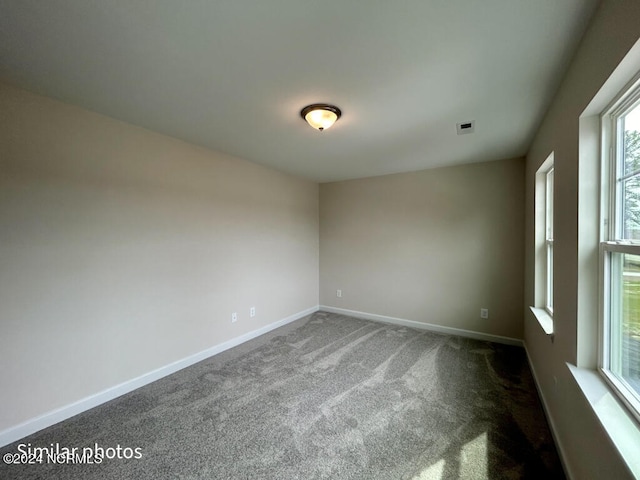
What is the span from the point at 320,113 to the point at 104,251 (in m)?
2.18

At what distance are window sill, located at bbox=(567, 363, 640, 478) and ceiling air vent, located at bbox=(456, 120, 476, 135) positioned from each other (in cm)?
198

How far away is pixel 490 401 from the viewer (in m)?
2.22

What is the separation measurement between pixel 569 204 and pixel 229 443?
8.76 ft

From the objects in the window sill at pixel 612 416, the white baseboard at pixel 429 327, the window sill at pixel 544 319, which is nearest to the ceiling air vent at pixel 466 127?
the window sill at pixel 544 319

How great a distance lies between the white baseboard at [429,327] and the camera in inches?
136

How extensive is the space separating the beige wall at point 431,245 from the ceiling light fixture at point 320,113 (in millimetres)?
2350

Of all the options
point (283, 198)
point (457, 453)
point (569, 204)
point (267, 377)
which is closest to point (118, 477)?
point (267, 377)

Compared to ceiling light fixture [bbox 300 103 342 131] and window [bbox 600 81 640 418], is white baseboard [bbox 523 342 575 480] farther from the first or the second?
ceiling light fixture [bbox 300 103 342 131]

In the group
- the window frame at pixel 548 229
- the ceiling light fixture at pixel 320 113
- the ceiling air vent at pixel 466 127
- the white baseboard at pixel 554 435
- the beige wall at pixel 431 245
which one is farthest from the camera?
the beige wall at pixel 431 245

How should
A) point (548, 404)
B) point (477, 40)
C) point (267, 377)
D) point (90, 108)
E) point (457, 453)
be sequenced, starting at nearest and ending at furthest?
point (477, 40), point (457, 453), point (548, 404), point (90, 108), point (267, 377)

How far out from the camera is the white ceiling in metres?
1.22

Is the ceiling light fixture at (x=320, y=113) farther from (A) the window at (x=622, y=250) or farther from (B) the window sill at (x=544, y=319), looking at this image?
(B) the window sill at (x=544, y=319)

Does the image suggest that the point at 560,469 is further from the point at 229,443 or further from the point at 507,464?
the point at 229,443

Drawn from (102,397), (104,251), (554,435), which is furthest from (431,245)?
(102,397)
